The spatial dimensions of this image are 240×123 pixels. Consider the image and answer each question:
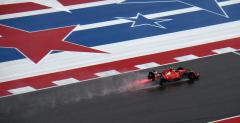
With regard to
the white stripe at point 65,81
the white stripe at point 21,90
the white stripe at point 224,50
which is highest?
the white stripe at point 224,50

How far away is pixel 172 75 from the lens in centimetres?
2128

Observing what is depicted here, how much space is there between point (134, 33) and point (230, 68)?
17.3ft

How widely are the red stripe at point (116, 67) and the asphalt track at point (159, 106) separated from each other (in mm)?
2227

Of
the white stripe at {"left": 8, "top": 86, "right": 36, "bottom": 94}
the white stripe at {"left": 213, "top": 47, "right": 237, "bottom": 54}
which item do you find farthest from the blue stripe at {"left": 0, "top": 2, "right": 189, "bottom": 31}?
the white stripe at {"left": 8, "top": 86, "right": 36, "bottom": 94}

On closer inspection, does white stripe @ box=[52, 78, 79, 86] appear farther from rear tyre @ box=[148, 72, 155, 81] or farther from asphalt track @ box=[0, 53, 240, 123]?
rear tyre @ box=[148, 72, 155, 81]

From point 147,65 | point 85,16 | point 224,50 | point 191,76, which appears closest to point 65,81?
point 147,65

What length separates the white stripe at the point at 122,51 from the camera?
22875 mm

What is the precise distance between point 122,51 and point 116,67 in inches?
64.8

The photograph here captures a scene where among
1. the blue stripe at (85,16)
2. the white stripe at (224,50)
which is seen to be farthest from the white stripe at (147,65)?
the blue stripe at (85,16)

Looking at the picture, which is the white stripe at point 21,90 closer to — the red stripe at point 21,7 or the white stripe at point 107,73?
the white stripe at point 107,73

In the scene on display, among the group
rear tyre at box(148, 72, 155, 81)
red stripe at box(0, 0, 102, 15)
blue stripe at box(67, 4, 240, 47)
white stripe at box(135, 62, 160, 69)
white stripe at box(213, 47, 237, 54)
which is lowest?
rear tyre at box(148, 72, 155, 81)

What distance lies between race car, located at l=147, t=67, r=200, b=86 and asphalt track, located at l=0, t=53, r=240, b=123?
0.87 feet

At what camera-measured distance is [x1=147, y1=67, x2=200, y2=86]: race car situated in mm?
21234

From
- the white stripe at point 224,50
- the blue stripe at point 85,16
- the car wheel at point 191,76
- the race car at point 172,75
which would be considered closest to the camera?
the race car at point 172,75
